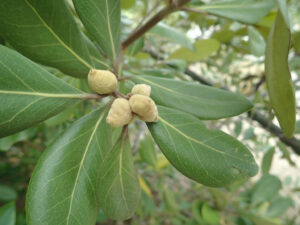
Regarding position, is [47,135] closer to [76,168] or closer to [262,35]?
[76,168]

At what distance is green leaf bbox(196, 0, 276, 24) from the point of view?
2.44ft

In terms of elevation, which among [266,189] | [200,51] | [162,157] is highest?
[200,51]

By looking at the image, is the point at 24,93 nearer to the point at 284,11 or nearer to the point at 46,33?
the point at 46,33

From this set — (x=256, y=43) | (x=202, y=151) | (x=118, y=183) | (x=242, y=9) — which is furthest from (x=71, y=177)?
(x=256, y=43)

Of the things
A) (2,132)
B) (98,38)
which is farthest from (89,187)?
(98,38)

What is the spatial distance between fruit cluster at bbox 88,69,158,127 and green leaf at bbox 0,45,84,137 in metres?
0.06

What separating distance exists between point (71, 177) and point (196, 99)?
330mm

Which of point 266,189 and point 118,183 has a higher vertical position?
point 118,183

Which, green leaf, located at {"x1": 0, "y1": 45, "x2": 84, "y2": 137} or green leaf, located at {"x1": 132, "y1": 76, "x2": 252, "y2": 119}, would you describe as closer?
green leaf, located at {"x1": 0, "y1": 45, "x2": 84, "y2": 137}

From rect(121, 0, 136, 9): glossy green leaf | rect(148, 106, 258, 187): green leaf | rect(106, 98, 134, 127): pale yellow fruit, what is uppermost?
rect(121, 0, 136, 9): glossy green leaf

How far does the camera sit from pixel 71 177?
47cm

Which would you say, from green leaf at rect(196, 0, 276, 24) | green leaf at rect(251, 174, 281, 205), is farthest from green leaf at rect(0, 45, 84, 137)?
green leaf at rect(251, 174, 281, 205)

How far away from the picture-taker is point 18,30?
436 millimetres

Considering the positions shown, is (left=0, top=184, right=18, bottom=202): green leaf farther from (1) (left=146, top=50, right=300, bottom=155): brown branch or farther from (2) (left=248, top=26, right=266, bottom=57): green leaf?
(2) (left=248, top=26, right=266, bottom=57): green leaf
